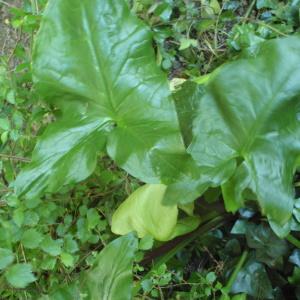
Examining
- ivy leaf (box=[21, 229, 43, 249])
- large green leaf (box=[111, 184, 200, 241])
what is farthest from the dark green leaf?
ivy leaf (box=[21, 229, 43, 249])

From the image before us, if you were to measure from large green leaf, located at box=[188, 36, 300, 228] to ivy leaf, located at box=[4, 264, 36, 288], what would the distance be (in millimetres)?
333

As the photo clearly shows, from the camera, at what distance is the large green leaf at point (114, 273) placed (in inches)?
28.4

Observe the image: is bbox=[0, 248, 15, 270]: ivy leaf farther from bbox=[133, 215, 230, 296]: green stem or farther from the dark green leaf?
the dark green leaf

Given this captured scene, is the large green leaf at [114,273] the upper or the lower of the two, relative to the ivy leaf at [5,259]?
lower

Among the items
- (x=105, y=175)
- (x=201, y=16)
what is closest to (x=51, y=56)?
(x=105, y=175)

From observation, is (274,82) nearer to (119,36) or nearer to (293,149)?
(293,149)

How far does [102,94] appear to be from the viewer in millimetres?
871

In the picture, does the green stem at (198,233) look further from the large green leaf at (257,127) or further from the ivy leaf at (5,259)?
the ivy leaf at (5,259)

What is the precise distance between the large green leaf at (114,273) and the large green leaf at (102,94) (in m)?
0.12

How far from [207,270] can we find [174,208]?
29 centimetres

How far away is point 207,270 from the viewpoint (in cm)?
112

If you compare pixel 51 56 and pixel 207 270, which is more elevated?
pixel 51 56

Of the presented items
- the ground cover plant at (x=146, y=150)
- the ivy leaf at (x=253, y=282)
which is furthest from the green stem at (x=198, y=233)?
the ivy leaf at (x=253, y=282)

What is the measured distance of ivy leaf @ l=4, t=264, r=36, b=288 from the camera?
0.74 meters
